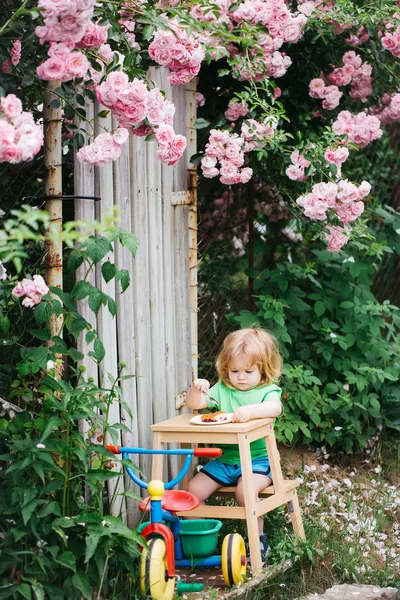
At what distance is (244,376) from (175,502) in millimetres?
743

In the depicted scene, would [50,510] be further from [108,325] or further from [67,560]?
[108,325]

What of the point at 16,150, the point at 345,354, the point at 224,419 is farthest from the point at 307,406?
the point at 16,150

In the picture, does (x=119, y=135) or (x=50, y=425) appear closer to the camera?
(x=50, y=425)

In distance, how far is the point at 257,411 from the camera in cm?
399

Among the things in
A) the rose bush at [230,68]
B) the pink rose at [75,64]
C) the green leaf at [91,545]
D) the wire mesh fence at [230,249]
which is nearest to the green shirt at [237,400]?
the wire mesh fence at [230,249]

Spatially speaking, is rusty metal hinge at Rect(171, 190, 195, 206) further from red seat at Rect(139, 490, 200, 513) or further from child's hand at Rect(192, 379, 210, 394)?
red seat at Rect(139, 490, 200, 513)

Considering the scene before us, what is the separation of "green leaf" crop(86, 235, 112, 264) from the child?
1022 millimetres

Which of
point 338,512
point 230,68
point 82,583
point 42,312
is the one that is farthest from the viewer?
point 230,68

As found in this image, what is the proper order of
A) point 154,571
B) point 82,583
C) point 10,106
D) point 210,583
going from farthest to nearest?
point 210,583 → point 154,571 → point 82,583 → point 10,106

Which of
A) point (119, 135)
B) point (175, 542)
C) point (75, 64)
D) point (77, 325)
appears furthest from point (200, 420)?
point (75, 64)

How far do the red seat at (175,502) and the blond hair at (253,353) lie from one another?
0.71 metres

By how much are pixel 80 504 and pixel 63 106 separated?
149cm

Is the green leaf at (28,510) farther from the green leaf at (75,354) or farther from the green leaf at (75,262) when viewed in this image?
the green leaf at (75,262)

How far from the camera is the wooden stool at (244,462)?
12.3ft
